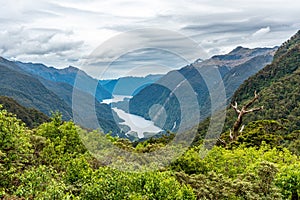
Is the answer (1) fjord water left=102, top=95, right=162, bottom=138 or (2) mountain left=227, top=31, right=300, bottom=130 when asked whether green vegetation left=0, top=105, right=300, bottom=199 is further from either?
(2) mountain left=227, top=31, right=300, bottom=130

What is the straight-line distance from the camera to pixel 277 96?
8500 centimetres

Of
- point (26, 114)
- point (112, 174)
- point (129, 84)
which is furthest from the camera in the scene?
point (26, 114)

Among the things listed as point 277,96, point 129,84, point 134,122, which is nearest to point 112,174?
point 129,84

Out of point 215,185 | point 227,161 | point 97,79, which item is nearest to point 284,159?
point 227,161

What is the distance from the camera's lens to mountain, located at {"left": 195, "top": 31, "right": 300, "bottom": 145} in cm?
7362

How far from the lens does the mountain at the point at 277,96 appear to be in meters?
73.6

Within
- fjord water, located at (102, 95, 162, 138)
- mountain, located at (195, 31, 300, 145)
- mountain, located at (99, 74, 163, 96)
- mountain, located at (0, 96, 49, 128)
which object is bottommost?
mountain, located at (0, 96, 49, 128)

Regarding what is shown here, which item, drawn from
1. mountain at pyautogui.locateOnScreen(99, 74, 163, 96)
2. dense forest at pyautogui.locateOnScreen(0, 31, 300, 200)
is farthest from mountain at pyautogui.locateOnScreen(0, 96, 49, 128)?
mountain at pyautogui.locateOnScreen(99, 74, 163, 96)

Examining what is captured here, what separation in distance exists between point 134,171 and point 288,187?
690 centimetres

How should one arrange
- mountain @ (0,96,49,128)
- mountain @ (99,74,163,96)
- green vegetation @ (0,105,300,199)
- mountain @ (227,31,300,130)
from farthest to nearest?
mountain @ (0,96,49,128), mountain @ (227,31,300,130), mountain @ (99,74,163,96), green vegetation @ (0,105,300,199)

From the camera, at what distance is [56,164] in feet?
71.0

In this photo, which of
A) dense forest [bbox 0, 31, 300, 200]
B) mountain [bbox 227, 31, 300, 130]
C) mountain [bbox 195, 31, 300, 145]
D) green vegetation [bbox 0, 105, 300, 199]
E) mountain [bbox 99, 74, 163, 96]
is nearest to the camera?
green vegetation [bbox 0, 105, 300, 199]

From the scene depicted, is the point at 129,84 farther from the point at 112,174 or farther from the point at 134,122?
the point at 112,174

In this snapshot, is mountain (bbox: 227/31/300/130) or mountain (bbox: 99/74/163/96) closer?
mountain (bbox: 99/74/163/96)
